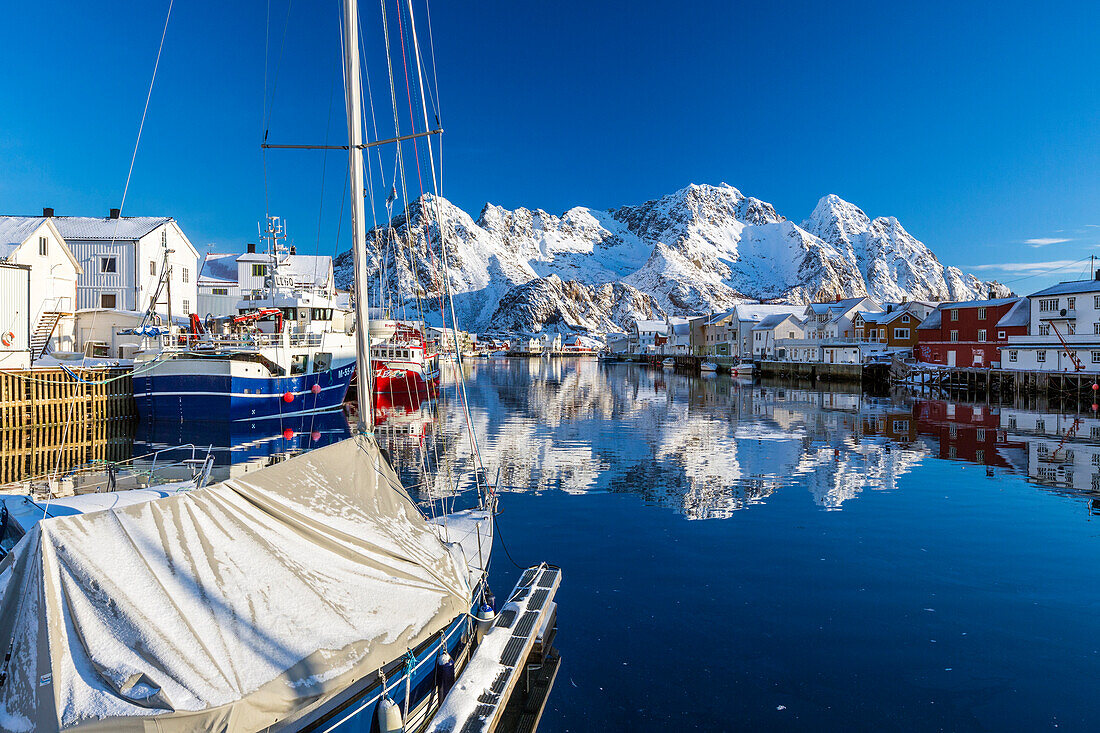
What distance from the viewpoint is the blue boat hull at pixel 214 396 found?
34812mm

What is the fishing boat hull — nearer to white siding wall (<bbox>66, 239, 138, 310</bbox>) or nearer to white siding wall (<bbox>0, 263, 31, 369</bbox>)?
white siding wall (<bbox>0, 263, 31, 369</bbox>)

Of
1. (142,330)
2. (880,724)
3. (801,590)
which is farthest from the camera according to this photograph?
(142,330)

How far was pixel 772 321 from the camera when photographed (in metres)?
112

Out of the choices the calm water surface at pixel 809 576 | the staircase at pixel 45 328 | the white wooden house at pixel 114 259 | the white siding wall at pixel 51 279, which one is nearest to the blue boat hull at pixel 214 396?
the calm water surface at pixel 809 576

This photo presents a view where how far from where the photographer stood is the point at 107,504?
10.4 m

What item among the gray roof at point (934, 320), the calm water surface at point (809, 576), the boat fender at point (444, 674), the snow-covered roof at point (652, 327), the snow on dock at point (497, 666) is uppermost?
the snow-covered roof at point (652, 327)

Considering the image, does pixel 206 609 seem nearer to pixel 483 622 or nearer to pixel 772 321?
pixel 483 622

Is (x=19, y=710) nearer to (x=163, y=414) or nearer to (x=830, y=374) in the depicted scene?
(x=163, y=414)

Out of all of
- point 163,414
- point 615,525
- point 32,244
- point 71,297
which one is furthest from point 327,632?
point 71,297

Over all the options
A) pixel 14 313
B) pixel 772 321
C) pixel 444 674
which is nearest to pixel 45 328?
pixel 14 313

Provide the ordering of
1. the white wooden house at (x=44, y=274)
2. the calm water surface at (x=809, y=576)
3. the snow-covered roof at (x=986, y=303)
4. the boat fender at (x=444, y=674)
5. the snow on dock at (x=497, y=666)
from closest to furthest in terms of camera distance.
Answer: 1. the snow on dock at (x=497, y=666)
2. the boat fender at (x=444, y=674)
3. the calm water surface at (x=809, y=576)
4. the white wooden house at (x=44, y=274)
5. the snow-covered roof at (x=986, y=303)

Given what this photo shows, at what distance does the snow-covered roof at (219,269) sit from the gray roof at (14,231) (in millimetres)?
25153

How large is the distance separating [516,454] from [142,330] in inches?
1057

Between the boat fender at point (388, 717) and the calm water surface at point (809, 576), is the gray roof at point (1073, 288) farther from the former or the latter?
the boat fender at point (388, 717)
